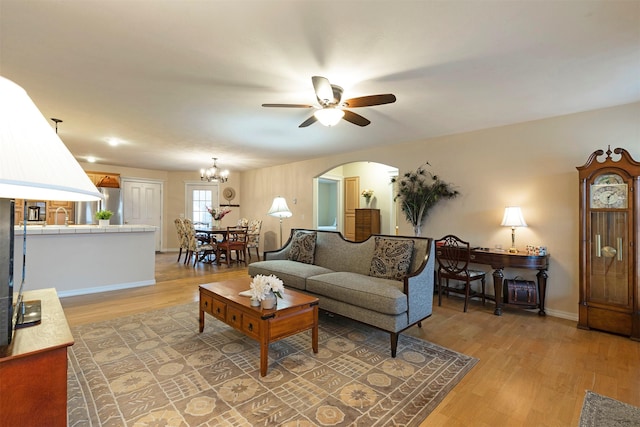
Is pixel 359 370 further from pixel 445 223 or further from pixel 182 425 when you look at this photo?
pixel 445 223

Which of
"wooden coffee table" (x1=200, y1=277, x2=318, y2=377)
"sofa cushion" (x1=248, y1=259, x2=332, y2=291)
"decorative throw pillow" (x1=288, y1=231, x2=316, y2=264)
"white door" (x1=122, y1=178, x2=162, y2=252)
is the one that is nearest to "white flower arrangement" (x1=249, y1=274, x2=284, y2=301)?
"wooden coffee table" (x1=200, y1=277, x2=318, y2=377)

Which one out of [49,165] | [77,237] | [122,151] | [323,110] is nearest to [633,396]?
[323,110]

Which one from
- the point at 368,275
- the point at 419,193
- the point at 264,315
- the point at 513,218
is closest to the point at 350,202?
the point at 419,193

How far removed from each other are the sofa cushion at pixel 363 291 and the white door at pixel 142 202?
720 cm

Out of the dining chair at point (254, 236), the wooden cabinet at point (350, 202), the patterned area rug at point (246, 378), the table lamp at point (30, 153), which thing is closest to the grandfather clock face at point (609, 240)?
the patterned area rug at point (246, 378)

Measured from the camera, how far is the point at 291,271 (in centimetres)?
376

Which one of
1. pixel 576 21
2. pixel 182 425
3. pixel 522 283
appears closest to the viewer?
pixel 182 425

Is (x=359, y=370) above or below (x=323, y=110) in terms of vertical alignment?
below

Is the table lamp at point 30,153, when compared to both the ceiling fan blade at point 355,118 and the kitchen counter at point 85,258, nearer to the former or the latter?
the ceiling fan blade at point 355,118

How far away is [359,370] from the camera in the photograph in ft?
7.73

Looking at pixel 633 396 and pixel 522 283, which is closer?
pixel 633 396

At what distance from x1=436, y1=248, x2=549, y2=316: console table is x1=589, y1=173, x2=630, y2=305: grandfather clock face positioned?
470mm

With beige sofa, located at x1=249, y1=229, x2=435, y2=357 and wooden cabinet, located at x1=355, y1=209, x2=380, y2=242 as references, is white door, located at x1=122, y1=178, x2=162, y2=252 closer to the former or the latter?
wooden cabinet, located at x1=355, y1=209, x2=380, y2=242

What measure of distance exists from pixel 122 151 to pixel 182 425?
602cm
